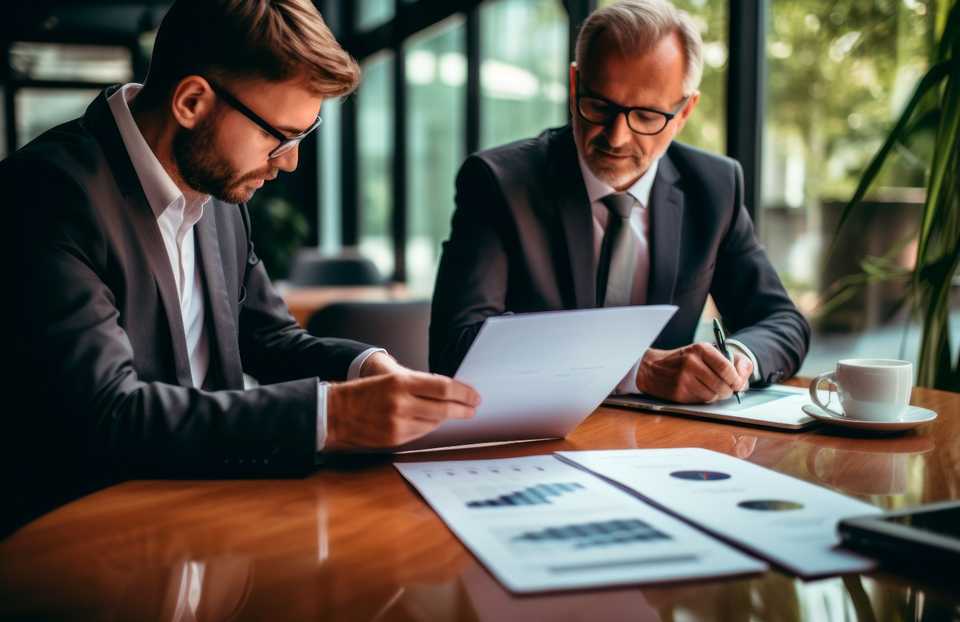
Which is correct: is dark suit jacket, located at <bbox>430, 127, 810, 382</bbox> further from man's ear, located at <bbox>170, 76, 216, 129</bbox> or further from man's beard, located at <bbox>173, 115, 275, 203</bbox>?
man's ear, located at <bbox>170, 76, 216, 129</bbox>

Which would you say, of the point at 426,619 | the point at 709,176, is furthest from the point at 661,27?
the point at 426,619

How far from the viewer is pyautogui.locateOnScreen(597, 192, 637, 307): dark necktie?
2027mm

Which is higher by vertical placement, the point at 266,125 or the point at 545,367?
the point at 266,125

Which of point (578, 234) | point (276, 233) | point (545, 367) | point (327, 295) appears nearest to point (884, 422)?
point (545, 367)

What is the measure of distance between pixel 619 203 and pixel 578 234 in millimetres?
138

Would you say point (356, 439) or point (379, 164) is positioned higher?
point (379, 164)

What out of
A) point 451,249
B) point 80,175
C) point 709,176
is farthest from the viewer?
point 709,176

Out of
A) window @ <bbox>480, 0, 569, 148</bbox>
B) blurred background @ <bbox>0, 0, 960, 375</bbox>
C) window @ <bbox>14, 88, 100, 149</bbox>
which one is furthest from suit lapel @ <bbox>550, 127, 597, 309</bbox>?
window @ <bbox>14, 88, 100, 149</bbox>

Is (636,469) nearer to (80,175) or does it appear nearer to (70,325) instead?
(70,325)

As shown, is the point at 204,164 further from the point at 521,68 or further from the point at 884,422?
the point at 521,68

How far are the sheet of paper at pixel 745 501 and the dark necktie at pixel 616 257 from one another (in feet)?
2.68

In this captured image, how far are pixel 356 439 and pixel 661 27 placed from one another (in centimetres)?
124

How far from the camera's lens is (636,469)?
3.72 ft

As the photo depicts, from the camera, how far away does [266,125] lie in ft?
4.97
